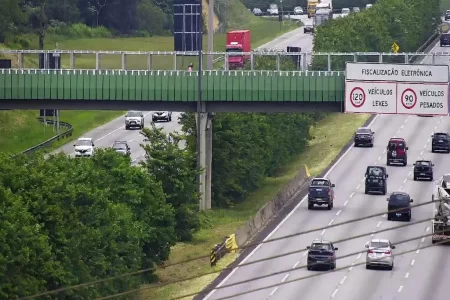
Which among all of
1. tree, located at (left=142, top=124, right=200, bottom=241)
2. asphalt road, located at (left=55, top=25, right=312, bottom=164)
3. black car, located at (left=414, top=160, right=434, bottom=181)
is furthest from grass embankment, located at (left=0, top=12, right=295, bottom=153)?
tree, located at (left=142, top=124, right=200, bottom=241)

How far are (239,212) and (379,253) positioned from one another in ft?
66.1

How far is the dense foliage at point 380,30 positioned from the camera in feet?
462

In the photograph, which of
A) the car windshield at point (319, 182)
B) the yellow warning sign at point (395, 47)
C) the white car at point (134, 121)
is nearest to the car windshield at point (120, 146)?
the white car at point (134, 121)

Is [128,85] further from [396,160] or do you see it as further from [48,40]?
[48,40]

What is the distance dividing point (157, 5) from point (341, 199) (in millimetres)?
100967

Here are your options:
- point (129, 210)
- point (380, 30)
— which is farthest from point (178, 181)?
point (380, 30)

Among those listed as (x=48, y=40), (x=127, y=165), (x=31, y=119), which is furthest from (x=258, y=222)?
(x=48, y=40)

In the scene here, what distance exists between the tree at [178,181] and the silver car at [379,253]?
11810 millimetres

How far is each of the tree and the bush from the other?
93.5 meters

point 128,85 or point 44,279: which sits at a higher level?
point 128,85

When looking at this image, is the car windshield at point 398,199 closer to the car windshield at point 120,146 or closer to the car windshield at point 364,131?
the car windshield at point 120,146

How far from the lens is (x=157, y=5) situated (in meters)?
195

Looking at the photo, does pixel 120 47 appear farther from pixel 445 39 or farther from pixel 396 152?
pixel 396 152

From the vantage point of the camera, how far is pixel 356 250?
80625 mm
